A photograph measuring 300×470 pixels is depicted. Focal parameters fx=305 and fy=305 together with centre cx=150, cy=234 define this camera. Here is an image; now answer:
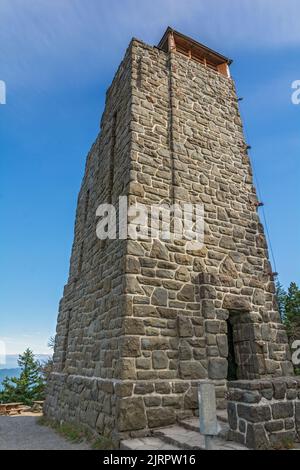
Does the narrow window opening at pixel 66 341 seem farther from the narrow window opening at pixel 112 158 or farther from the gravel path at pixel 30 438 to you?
the narrow window opening at pixel 112 158

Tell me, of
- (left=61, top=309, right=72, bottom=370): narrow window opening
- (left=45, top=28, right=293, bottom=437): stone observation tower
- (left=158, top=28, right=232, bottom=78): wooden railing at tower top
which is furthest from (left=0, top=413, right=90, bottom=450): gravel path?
(left=158, top=28, right=232, bottom=78): wooden railing at tower top

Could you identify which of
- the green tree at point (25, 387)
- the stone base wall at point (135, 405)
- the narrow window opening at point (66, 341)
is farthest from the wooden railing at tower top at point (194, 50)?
the green tree at point (25, 387)

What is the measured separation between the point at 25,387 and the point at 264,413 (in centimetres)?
1973

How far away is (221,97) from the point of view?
9.12 metres

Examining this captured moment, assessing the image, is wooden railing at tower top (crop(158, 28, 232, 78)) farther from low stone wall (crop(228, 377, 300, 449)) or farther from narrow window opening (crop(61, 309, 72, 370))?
low stone wall (crop(228, 377, 300, 449))

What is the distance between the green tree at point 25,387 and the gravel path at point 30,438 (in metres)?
11.8

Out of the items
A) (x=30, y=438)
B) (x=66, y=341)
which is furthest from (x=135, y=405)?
(x=66, y=341)

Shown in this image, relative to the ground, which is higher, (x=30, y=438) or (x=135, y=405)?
(x=135, y=405)

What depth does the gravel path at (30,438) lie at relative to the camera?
5.34 meters

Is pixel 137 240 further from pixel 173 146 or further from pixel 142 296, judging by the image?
pixel 173 146

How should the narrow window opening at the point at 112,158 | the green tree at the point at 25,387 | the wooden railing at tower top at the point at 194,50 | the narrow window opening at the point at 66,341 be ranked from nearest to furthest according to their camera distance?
the narrow window opening at the point at 112,158
the narrow window opening at the point at 66,341
the wooden railing at tower top at the point at 194,50
the green tree at the point at 25,387

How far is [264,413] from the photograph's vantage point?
376 cm

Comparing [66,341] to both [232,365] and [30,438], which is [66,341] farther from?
[232,365]

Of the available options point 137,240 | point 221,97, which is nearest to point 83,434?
point 137,240
